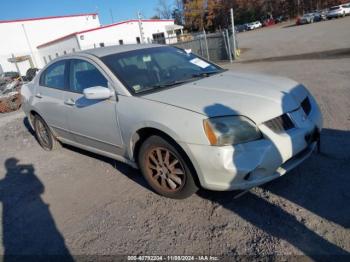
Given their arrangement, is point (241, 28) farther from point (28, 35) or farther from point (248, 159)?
point (248, 159)

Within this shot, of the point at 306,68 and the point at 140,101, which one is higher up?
the point at 140,101

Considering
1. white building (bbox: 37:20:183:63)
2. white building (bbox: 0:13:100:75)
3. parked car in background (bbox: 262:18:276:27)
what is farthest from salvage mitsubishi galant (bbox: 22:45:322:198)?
parked car in background (bbox: 262:18:276:27)

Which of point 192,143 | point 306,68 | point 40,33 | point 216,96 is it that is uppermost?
point 40,33

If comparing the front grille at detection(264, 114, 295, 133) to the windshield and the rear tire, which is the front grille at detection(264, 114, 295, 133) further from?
the rear tire

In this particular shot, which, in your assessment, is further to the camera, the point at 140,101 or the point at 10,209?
the point at 10,209

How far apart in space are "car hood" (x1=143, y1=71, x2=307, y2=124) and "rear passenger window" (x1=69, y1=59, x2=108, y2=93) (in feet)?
2.63

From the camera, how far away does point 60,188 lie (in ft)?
13.8

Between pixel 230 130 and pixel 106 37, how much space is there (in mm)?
Result: 33707

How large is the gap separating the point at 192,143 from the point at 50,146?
3664 mm

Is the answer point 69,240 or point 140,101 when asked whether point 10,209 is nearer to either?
point 69,240

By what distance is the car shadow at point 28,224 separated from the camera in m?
2.91

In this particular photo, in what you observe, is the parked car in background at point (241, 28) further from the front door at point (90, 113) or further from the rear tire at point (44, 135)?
the front door at point (90, 113)

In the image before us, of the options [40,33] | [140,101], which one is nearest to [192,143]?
[140,101]

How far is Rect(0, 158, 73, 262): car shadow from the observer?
2910 mm
